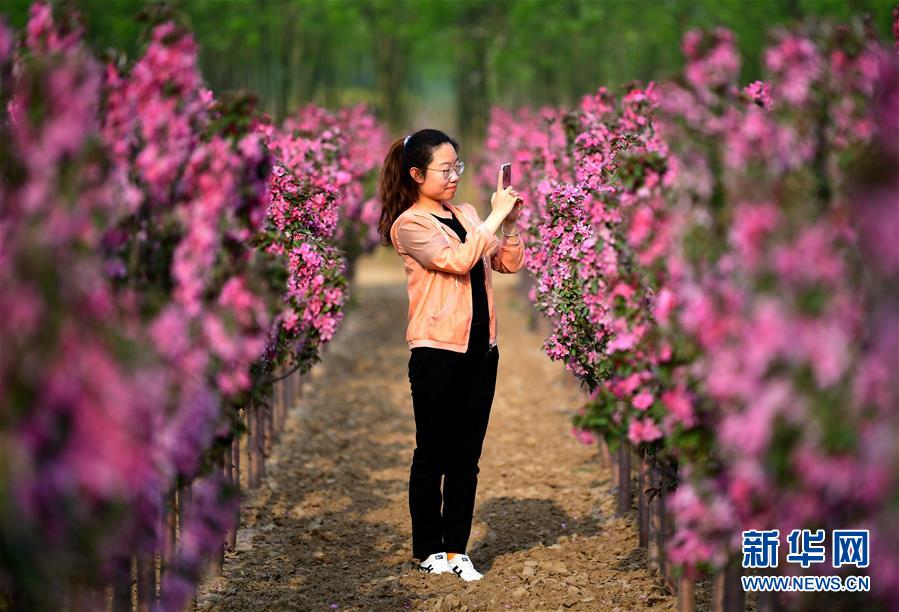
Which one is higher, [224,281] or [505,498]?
[224,281]

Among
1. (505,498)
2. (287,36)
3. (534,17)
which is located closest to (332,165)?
(505,498)

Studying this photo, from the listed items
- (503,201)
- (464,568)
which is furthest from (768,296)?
(464,568)

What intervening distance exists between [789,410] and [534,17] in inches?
1288

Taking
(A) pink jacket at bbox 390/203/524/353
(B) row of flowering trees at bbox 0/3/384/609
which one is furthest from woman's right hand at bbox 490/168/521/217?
(B) row of flowering trees at bbox 0/3/384/609

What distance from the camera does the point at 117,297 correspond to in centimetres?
392

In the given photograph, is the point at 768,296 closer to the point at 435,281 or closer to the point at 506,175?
the point at 506,175

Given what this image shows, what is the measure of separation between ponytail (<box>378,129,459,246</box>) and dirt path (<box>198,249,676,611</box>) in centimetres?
207

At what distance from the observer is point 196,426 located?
3.90 meters

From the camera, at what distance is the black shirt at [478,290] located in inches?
242

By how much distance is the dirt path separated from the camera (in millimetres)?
6418

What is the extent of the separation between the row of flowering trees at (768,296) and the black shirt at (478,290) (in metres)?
1.34

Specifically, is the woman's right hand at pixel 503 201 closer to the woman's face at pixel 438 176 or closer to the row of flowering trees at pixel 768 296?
the woman's face at pixel 438 176

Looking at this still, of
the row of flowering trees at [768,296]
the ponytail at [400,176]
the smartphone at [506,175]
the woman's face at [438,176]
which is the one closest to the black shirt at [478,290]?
the woman's face at [438,176]

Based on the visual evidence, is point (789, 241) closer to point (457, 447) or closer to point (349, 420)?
point (457, 447)
